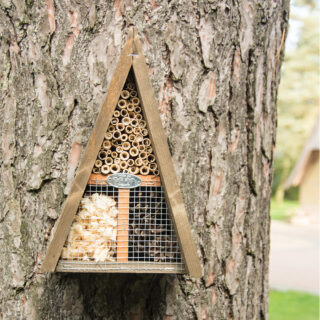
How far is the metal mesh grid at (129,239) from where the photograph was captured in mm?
1454

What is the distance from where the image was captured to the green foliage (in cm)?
1908

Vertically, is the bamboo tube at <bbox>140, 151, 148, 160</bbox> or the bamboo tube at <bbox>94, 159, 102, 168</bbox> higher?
the bamboo tube at <bbox>140, 151, 148, 160</bbox>

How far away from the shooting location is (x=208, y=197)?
170 cm

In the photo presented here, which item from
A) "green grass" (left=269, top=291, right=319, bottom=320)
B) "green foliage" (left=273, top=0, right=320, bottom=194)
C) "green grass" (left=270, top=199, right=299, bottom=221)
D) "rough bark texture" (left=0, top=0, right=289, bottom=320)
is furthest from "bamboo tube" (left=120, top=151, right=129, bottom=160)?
"green foliage" (left=273, top=0, right=320, bottom=194)

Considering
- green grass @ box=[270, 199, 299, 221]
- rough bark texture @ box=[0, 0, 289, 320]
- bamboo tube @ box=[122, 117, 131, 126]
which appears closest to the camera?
bamboo tube @ box=[122, 117, 131, 126]

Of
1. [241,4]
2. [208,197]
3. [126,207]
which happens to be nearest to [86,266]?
[126,207]

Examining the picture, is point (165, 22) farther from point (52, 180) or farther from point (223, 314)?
point (223, 314)

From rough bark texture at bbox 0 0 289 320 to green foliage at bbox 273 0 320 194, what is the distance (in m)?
18.3

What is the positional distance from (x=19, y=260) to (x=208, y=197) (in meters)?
0.77

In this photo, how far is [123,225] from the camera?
1502 mm

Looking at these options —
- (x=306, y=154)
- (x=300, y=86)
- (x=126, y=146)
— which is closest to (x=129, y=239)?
(x=126, y=146)

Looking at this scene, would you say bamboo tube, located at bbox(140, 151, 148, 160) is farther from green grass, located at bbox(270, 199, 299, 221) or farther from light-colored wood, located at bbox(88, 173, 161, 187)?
green grass, located at bbox(270, 199, 299, 221)

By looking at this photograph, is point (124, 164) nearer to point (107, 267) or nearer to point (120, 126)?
point (120, 126)

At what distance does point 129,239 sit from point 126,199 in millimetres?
177
